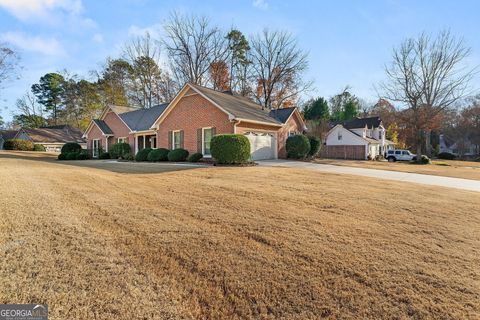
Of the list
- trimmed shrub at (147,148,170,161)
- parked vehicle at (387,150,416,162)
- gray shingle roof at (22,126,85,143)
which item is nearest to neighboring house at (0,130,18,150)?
Answer: gray shingle roof at (22,126,85,143)

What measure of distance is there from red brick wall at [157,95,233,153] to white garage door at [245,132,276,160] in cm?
202

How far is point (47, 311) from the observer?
2.21m

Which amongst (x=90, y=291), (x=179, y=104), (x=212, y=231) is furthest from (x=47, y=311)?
(x=179, y=104)

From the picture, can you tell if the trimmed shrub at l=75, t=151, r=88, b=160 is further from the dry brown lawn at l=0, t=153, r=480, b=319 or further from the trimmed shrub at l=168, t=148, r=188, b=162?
the dry brown lawn at l=0, t=153, r=480, b=319

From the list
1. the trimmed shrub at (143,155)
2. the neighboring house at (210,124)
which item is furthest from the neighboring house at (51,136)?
the trimmed shrub at (143,155)

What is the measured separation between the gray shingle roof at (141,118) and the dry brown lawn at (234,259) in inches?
748

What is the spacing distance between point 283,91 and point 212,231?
3425 cm

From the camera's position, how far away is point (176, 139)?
19.8m

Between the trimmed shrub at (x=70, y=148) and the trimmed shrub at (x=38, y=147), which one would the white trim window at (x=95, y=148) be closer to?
the trimmed shrub at (x=70, y=148)

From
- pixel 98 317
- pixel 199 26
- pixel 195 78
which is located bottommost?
pixel 98 317

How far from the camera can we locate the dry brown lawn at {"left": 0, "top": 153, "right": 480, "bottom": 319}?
2375mm

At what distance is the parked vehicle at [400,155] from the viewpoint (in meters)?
33.1

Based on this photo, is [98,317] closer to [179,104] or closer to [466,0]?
[466,0]

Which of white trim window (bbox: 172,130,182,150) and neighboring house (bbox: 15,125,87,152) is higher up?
neighboring house (bbox: 15,125,87,152)
